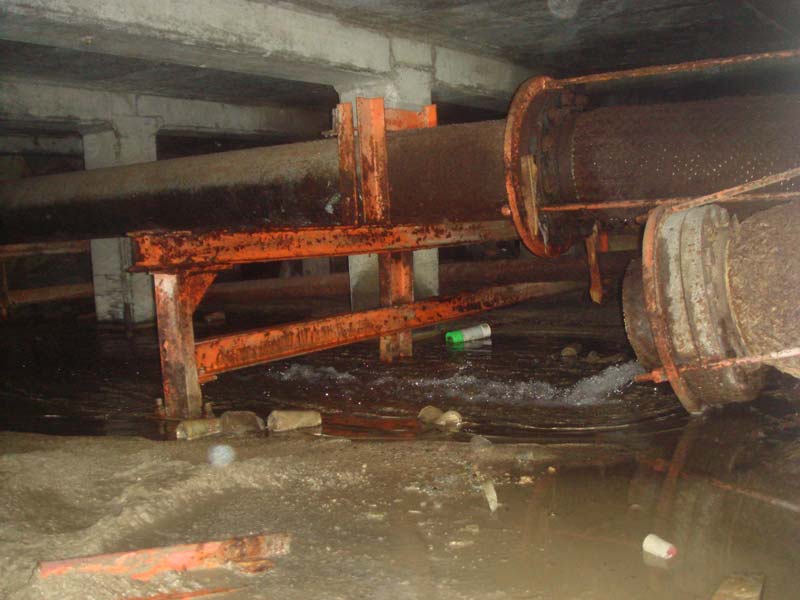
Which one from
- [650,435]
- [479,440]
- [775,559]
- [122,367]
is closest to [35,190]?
[122,367]

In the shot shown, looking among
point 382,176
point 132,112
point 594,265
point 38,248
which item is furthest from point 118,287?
point 594,265

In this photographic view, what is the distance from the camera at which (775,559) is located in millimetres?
1984

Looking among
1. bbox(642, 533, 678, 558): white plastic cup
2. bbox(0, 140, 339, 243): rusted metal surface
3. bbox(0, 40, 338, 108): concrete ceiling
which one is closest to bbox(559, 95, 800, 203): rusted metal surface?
bbox(0, 140, 339, 243): rusted metal surface

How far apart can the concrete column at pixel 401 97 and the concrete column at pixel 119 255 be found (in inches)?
104

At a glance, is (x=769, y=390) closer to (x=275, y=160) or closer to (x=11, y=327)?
(x=275, y=160)

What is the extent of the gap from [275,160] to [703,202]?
2.76 meters

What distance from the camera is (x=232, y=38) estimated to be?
504 centimetres

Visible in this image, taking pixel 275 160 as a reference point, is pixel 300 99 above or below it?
above

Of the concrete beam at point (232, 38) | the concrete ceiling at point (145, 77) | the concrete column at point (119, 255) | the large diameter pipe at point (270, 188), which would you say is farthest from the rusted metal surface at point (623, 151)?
the concrete column at point (119, 255)

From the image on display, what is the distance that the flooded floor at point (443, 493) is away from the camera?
6.30 feet

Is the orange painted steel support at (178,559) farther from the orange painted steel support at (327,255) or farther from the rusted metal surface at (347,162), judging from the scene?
the rusted metal surface at (347,162)

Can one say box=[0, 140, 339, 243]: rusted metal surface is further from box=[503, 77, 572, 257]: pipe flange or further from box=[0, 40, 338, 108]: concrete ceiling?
box=[503, 77, 572, 257]: pipe flange

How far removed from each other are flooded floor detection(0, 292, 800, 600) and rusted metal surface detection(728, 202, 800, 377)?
42cm

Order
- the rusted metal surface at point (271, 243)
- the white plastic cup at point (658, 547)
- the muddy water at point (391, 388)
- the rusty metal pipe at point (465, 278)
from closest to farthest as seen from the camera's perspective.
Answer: the white plastic cup at point (658, 547) < the rusted metal surface at point (271, 243) < the muddy water at point (391, 388) < the rusty metal pipe at point (465, 278)
